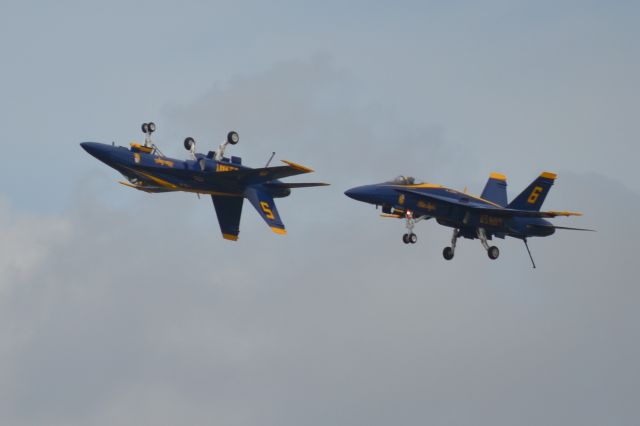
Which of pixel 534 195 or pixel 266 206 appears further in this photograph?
pixel 534 195

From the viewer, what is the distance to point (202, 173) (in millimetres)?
126125

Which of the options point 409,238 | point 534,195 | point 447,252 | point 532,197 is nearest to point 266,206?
point 409,238

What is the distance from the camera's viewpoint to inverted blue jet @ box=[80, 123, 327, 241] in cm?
12456

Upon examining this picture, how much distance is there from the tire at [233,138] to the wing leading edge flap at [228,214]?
5.65 metres

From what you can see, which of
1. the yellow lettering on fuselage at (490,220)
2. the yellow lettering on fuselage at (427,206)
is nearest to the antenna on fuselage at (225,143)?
the yellow lettering on fuselage at (427,206)

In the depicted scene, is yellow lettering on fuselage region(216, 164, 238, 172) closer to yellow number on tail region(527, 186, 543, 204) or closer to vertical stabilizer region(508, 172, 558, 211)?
vertical stabilizer region(508, 172, 558, 211)

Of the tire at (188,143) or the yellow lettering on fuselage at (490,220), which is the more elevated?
the tire at (188,143)

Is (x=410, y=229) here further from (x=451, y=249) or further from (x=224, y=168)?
(x=224, y=168)

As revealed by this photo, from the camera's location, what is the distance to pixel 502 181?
133 meters

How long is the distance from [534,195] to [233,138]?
821 inches

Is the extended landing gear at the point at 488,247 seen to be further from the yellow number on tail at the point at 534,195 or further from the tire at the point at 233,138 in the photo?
the tire at the point at 233,138

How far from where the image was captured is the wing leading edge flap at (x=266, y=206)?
128m

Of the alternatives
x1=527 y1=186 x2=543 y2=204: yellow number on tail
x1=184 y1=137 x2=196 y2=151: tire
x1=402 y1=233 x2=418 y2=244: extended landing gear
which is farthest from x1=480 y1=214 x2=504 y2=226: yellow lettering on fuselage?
x1=184 y1=137 x2=196 y2=151: tire

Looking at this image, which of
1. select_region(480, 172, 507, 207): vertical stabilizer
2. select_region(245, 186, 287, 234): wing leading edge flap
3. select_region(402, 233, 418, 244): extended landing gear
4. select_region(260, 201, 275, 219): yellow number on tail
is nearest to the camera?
select_region(402, 233, 418, 244): extended landing gear
